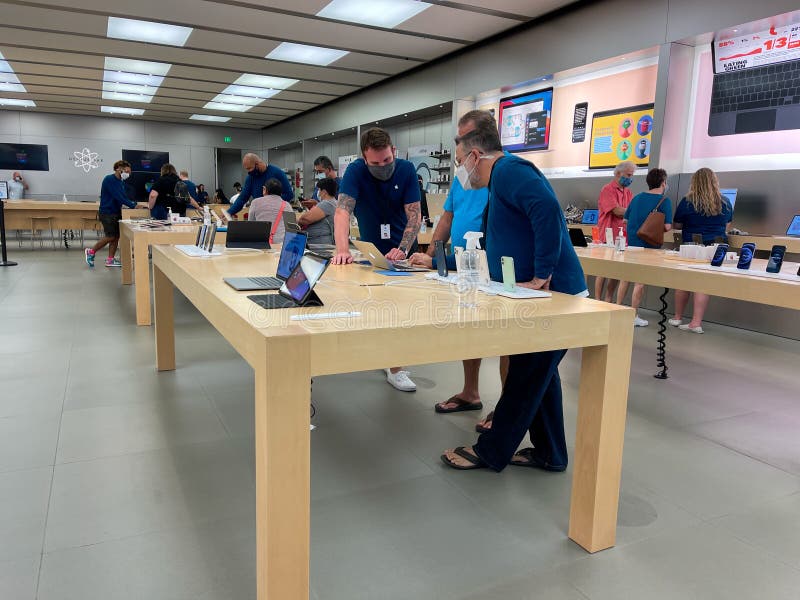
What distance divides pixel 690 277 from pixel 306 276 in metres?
2.15

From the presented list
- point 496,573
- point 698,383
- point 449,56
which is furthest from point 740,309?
point 449,56

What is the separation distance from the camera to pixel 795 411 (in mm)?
3207

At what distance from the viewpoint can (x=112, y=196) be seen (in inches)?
317

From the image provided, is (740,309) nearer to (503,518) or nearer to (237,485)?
(503,518)

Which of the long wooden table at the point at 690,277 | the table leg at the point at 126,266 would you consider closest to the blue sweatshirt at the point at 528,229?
the long wooden table at the point at 690,277

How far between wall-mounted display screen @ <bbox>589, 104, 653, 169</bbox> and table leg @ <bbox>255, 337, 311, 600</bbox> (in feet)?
19.3

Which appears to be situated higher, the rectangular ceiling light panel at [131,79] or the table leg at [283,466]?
the rectangular ceiling light panel at [131,79]

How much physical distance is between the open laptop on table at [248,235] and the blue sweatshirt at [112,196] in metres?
5.56

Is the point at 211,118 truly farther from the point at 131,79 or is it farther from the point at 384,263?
the point at 384,263

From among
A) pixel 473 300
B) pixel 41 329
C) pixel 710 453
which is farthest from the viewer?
pixel 41 329

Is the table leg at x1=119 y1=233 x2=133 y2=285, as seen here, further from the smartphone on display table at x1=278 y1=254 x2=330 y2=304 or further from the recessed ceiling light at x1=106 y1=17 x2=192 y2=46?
the smartphone on display table at x1=278 y1=254 x2=330 y2=304

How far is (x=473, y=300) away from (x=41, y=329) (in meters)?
4.24

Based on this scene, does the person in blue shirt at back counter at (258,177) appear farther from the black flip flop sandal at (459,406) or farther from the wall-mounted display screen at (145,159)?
the wall-mounted display screen at (145,159)

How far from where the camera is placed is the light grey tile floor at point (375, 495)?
1658mm
